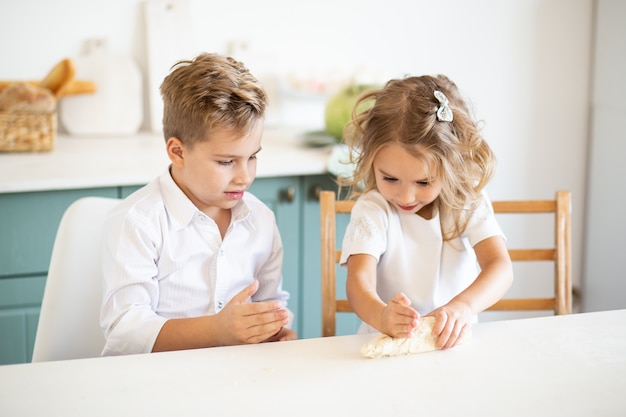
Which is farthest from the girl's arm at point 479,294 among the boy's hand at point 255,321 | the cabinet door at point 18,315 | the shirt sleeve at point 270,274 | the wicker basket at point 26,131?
the wicker basket at point 26,131

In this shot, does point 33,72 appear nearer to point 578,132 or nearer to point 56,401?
point 56,401

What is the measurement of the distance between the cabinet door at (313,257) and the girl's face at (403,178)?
2.55ft

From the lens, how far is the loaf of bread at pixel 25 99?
2.18m

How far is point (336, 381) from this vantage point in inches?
41.4

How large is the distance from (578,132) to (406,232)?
1.69 m

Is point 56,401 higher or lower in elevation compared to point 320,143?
lower

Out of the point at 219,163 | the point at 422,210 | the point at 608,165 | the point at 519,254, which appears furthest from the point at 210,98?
the point at 608,165

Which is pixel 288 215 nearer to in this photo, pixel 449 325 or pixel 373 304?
pixel 373 304

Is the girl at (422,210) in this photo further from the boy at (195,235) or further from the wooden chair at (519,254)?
the boy at (195,235)

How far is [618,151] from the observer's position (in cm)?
274

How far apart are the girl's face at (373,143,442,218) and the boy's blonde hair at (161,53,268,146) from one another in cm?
23

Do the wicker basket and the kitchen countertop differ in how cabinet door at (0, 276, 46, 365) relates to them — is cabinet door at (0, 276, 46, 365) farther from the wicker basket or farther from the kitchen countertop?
the wicker basket

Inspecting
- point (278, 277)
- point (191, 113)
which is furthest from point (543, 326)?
point (191, 113)

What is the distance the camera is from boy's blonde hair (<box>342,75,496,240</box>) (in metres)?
1.36
